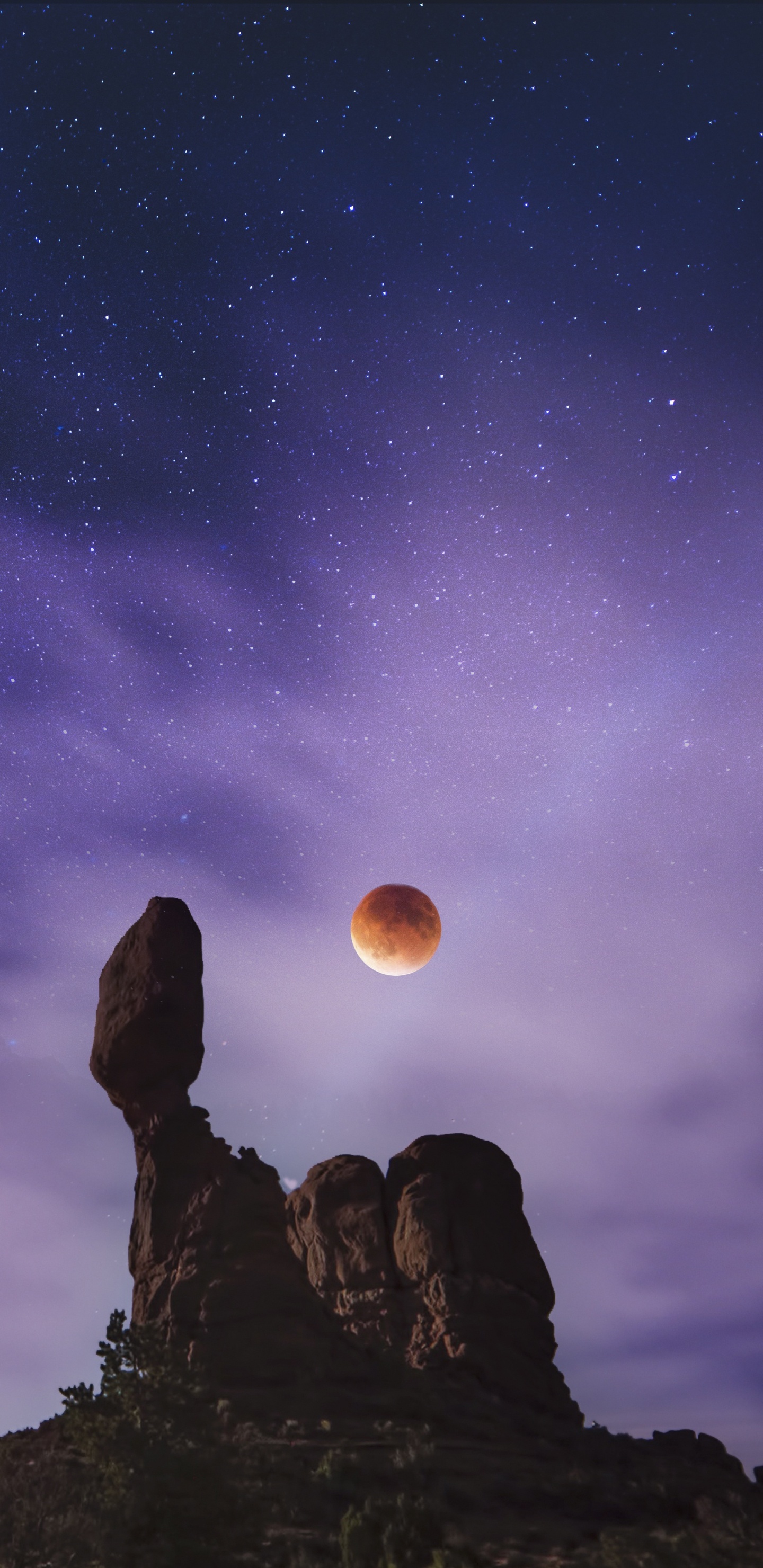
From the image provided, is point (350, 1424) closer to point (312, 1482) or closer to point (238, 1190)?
point (312, 1482)

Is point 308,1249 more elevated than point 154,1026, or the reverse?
point 154,1026

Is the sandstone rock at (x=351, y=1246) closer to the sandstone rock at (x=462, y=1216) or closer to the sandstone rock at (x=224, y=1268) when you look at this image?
the sandstone rock at (x=462, y=1216)

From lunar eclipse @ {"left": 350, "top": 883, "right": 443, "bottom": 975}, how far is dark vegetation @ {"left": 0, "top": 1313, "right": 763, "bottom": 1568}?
25143mm

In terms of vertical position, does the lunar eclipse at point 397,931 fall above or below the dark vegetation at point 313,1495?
above

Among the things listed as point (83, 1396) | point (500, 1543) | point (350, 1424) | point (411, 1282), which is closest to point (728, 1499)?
point (500, 1543)

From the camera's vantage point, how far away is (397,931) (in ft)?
190

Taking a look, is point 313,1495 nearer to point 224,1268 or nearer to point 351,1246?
point 224,1268

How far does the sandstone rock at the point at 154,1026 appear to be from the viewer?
156 feet

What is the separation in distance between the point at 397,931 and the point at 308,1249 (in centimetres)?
1748

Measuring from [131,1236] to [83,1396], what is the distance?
15.8 meters

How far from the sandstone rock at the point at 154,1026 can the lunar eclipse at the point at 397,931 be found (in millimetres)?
11666

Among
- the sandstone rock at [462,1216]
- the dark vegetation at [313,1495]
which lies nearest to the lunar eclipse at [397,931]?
the sandstone rock at [462,1216]

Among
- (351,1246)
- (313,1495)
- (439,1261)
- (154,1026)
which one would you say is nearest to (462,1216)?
(439,1261)

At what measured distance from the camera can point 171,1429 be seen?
30266mm
